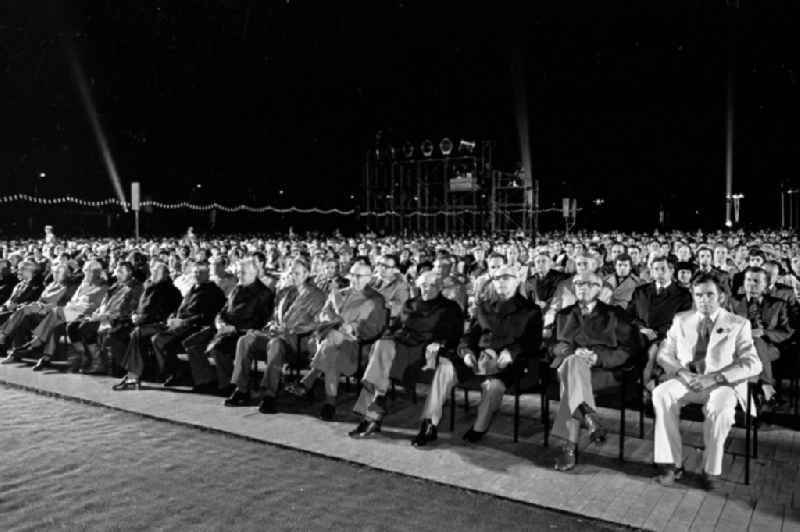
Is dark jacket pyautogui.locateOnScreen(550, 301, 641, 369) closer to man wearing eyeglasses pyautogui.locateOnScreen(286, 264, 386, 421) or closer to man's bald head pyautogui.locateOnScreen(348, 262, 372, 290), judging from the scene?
man wearing eyeglasses pyautogui.locateOnScreen(286, 264, 386, 421)

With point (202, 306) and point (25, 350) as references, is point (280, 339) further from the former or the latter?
point (25, 350)

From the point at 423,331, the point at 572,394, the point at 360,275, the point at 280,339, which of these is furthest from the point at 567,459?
the point at 280,339

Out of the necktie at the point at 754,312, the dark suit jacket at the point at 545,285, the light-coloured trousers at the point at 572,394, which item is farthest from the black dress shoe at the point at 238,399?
the necktie at the point at 754,312

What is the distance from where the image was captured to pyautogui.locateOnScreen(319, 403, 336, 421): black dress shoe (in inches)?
256

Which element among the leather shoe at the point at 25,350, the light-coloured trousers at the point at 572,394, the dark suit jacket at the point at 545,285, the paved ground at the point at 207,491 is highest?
the dark suit jacket at the point at 545,285

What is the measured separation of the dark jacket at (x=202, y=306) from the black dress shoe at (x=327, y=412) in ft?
7.89

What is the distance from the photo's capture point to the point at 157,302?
8594 mm

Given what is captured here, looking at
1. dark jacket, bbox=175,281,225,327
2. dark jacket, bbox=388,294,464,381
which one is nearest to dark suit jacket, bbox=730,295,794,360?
dark jacket, bbox=388,294,464,381

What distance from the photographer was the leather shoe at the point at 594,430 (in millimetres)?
5461

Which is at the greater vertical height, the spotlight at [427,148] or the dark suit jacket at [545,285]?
the spotlight at [427,148]

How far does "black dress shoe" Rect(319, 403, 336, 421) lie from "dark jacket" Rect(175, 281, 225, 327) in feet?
7.89

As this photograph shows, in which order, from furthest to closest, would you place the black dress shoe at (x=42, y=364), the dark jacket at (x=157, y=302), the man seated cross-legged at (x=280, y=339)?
the black dress shoe at (x=42, y=364) < the dark jacket at (x=157, y=302) < the man seated cross-legged at (x=280, y=339)

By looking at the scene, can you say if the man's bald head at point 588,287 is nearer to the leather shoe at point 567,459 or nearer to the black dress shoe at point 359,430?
the leather shoe at point 567,459

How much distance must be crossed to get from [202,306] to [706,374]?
566 centimetres
